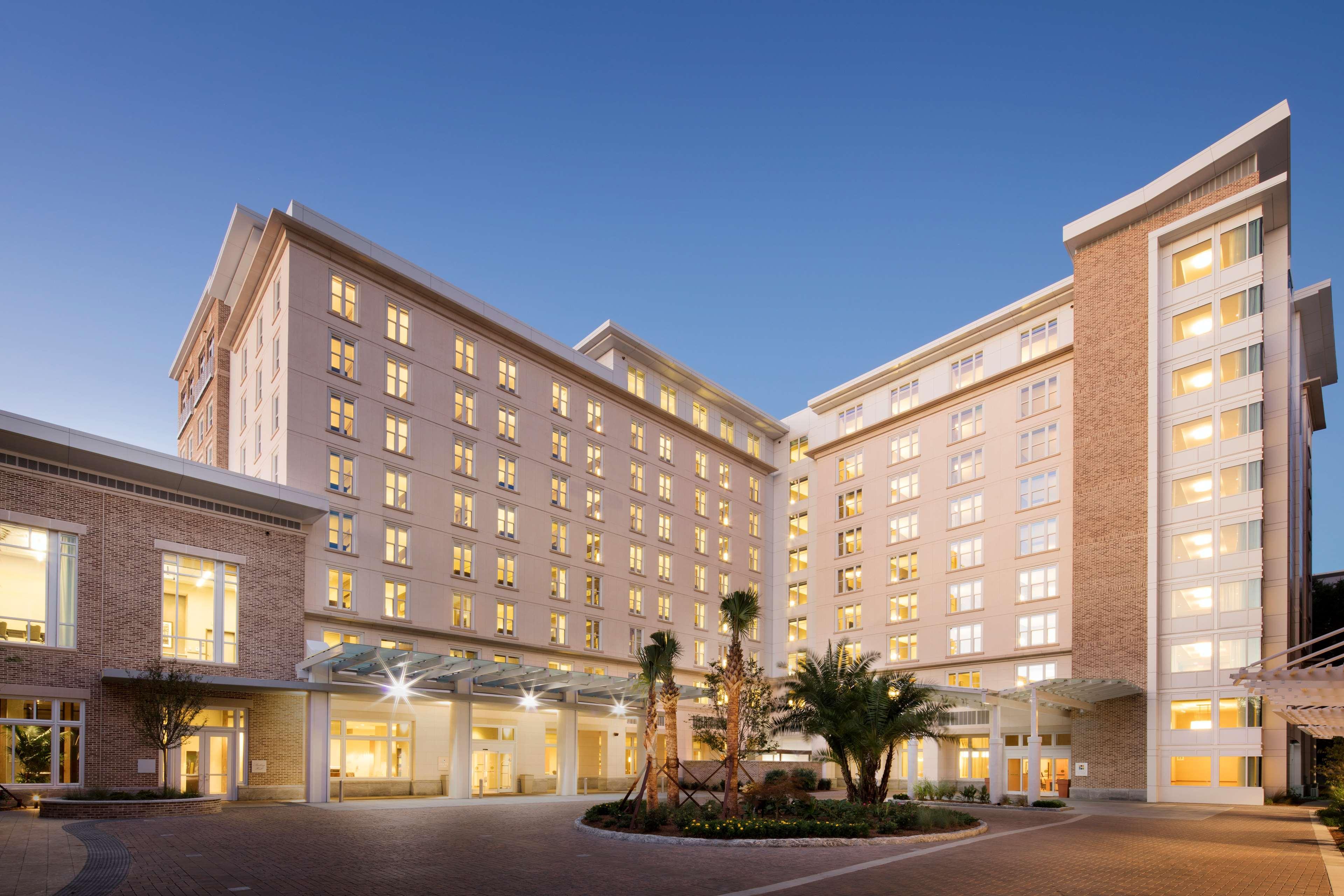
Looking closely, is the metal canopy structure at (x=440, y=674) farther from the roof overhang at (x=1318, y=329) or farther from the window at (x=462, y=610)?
the roof overhang at (x=1318, y=329)

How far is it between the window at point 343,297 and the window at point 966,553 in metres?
35.0

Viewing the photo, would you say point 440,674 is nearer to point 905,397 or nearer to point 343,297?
point 343,297

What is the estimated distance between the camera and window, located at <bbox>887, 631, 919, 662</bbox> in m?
53.7

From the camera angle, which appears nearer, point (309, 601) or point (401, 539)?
point (309, 601)

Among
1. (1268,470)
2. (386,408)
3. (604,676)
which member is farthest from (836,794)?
(386,408)

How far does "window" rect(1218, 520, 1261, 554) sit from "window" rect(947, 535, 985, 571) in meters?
12.8

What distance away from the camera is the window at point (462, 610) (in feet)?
136

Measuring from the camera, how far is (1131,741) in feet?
133

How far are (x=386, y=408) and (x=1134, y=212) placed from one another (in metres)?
37.4

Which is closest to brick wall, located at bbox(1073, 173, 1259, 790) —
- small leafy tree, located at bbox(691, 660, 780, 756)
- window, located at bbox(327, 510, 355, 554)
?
A: small leafy tree, located at bbox(691, 660, 780, 756)

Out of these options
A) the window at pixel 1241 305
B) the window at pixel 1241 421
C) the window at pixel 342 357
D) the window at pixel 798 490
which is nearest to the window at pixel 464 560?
the window at pixel 342 357

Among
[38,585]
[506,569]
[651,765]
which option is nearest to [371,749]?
[506,569]

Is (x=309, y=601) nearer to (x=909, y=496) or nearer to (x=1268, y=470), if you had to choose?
(x=909, y=496)

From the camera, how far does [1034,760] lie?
35.9 metres
